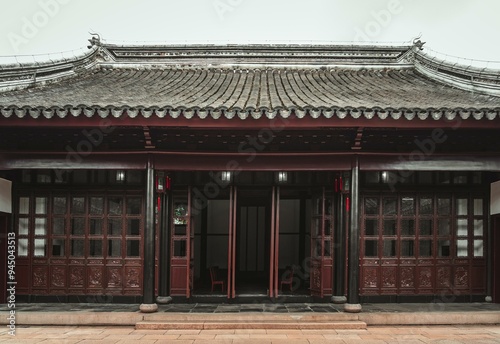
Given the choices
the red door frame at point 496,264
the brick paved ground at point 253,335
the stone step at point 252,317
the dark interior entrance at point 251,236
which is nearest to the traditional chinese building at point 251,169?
the red door frame at point 496,264

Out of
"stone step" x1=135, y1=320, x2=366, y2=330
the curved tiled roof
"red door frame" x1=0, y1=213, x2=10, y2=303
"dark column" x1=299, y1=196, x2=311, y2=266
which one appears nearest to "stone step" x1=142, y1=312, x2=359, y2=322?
"stone step" x1=135, y1=320, x2=366, y2=330

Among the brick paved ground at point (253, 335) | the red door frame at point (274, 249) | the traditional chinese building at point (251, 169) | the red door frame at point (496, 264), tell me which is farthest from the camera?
the red door frame at point (496, 264)

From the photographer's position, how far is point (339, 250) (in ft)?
29.4

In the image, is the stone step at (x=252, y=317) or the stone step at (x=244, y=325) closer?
the stone step at (x=244, y=325)

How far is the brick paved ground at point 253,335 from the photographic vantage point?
6.86 metres

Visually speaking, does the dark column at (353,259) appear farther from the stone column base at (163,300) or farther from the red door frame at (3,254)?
the red door frame at (3,254)

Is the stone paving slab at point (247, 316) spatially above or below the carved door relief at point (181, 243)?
below

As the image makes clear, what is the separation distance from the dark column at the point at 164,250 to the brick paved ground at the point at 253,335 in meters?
1.34

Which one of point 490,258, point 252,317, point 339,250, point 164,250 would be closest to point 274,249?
point 339,250

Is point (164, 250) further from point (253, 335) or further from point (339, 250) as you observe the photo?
point (339, 250)

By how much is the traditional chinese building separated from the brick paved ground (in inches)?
27.6

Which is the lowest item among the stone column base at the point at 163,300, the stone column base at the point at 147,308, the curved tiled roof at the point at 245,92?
the stone column base at the point at 163,300

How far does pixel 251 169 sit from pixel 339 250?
2293 mm

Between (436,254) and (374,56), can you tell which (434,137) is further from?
(374,56)
